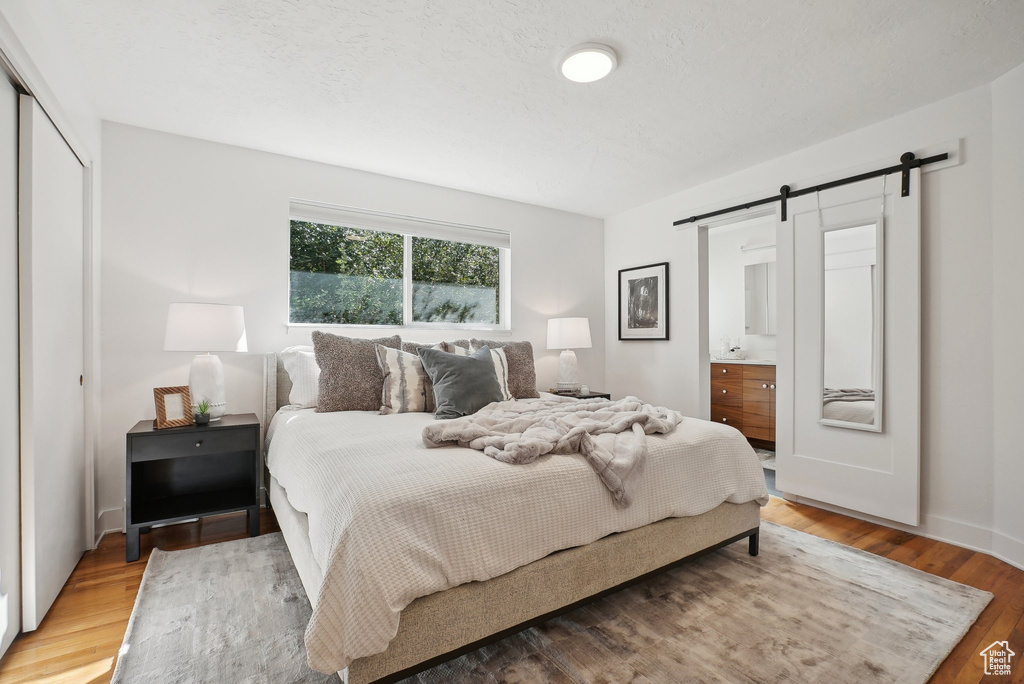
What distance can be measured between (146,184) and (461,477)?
276 centimetres

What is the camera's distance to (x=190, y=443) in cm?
244

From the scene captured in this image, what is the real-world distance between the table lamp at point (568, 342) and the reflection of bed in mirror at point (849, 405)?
1.80 metres

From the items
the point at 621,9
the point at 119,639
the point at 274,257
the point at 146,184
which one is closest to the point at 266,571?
the point at 119,639

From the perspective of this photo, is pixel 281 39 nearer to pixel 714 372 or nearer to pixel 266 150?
pixel 266 150

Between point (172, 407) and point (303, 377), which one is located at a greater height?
point (303, 377)

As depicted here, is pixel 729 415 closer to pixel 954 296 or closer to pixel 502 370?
pixel 954 296

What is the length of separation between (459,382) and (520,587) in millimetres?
1300

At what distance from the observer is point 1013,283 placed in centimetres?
229

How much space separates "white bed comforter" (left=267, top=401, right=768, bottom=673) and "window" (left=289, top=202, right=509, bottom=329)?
157 cm

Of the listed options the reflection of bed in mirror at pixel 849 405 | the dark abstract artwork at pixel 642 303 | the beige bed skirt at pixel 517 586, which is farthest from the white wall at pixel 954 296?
the dark abstract artwork at pixel 642 303

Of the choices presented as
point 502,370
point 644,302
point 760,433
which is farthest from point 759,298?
point 502,370

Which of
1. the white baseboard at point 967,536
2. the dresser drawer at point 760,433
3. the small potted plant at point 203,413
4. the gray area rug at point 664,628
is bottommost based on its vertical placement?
the gray area rug at point 664,628

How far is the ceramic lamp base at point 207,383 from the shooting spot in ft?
8.39

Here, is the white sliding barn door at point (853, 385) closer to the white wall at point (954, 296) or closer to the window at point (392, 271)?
the white wall at point (954, 296)
